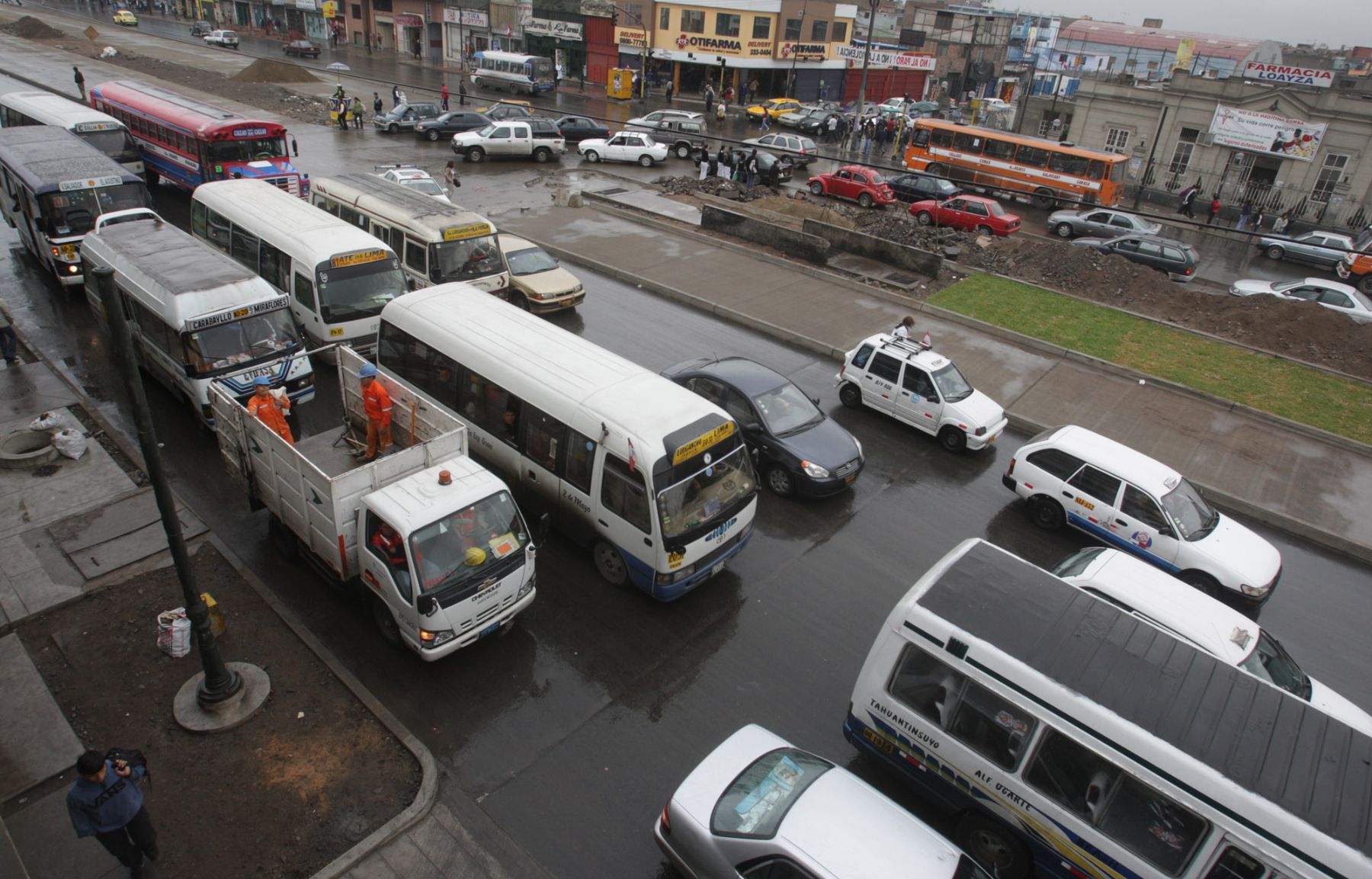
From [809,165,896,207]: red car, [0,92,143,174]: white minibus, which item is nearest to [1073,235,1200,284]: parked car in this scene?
[809,165,896,207]: red car

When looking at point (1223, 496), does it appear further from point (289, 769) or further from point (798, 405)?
point (289, 769)

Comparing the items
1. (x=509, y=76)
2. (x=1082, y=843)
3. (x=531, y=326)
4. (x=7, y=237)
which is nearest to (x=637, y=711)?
(x=1082, y=843)

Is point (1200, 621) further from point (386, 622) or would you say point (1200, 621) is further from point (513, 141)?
point (513, 141)

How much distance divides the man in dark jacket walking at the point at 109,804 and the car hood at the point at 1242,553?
502 inches

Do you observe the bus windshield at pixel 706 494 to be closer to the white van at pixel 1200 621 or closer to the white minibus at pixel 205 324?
the white van at pixel 1200 621

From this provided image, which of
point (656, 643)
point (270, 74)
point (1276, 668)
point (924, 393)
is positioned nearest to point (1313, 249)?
point (924, 393)

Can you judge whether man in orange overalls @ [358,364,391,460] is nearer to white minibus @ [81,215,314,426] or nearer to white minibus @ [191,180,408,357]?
white minibus @ [81,215,314,426]

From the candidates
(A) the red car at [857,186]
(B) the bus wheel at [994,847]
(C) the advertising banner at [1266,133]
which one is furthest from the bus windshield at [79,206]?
(C) the advertising banner at [1266,133]

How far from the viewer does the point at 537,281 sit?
1844 cm

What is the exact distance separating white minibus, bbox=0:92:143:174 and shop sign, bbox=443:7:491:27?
46.9 m

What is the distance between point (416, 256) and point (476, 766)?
12.0m

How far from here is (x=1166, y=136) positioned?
39.3 m

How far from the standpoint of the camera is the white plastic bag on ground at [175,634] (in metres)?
8.54

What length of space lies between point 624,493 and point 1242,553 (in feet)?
29.5
